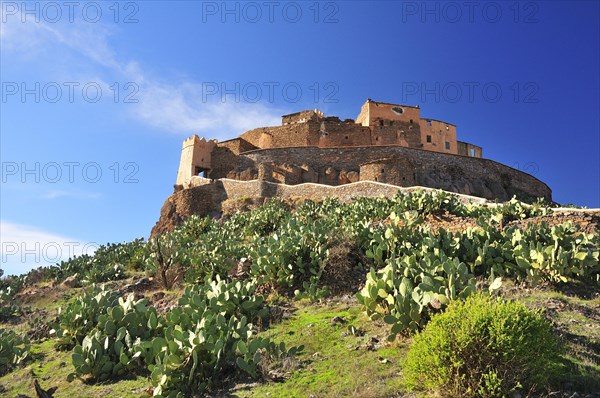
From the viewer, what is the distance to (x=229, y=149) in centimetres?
4109

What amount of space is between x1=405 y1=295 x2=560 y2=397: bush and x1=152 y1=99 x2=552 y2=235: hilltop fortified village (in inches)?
765

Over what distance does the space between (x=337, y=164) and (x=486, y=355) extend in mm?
32768

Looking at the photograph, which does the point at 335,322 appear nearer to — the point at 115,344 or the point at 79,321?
the point at 115,344

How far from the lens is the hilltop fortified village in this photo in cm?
3020

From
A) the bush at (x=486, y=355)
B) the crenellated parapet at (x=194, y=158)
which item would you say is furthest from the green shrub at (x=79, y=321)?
the crenellated parapet at (x=194, y=158)

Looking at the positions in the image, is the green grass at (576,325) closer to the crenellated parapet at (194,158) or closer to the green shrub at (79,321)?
the green shrub at (79,321)

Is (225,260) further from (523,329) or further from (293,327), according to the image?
(523,329)

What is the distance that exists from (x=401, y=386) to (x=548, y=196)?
4055 centimetres

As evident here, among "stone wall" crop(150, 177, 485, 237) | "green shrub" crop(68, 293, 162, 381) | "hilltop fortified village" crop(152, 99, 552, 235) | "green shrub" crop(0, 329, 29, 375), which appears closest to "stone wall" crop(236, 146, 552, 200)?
"hilltop fortified village" crop(152, 99, 552, 235)

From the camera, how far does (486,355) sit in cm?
454

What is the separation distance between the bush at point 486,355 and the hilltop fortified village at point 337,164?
19.4 metres

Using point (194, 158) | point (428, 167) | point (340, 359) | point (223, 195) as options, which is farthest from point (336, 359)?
point (194, 158)

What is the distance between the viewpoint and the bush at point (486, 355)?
14.6ft

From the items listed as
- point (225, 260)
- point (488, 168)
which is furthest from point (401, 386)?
point (488, 168)
